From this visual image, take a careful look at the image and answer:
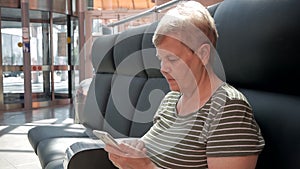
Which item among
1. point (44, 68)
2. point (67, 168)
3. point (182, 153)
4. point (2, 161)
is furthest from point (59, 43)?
point (182, 153)

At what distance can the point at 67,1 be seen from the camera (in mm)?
7699

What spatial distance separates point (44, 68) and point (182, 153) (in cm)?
697

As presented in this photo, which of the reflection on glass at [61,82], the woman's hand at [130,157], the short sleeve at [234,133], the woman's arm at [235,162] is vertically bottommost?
the reflection on glass at [61,82]

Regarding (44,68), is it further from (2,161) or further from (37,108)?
(2,161)

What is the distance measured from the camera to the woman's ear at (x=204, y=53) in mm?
1016

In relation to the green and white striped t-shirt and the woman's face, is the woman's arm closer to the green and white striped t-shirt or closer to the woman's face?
the green and white striped t-shirt

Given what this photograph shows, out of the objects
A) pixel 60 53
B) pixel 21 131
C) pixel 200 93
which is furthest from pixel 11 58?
pixel 200 93

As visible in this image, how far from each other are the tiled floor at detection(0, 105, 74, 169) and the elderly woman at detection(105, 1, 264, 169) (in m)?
2.48

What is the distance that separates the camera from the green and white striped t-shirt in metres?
0.89

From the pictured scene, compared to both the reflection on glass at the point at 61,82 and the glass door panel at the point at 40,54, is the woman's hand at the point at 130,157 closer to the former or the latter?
the glass door panel at the point at 40,54

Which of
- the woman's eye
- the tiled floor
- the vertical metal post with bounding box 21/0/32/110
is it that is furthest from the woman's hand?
the vertical metal post with bounding box 21/0/32/110

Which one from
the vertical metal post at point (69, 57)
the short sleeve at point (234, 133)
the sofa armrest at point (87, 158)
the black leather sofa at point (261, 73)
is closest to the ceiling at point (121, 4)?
the vertical metal post at point (69, 57)

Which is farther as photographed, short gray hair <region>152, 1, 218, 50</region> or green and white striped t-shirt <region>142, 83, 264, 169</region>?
short gray hair <region>152, 1, 218, 50</region>

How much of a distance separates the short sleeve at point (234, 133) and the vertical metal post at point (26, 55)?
22.1ft
